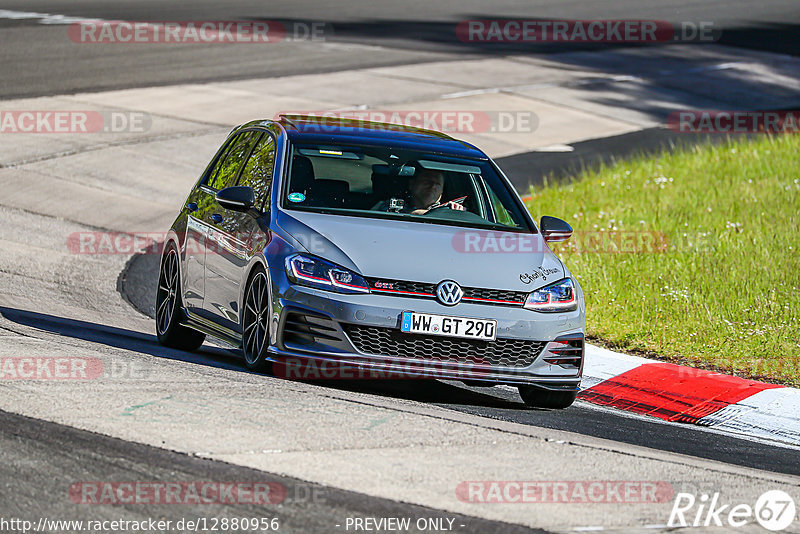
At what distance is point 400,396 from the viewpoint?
26.9ft

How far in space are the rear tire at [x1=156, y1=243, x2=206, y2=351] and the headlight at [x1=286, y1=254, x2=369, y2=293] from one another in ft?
6.49

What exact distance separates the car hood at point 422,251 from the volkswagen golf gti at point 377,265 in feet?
0.04

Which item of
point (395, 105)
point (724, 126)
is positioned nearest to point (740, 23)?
point (724, 126)

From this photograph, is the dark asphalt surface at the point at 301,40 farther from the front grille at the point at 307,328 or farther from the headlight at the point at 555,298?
the headlight at the point at 555,298

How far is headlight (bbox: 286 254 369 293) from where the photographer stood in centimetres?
771

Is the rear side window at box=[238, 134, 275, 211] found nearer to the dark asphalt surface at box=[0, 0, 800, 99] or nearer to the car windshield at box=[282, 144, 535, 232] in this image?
the car windshield at box=[282, 144, 535, 232]

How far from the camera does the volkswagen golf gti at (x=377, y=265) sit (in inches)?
304

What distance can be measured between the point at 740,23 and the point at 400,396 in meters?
35.4

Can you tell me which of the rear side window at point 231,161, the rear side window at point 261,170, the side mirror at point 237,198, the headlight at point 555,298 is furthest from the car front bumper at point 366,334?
the rear side window at point 231,161

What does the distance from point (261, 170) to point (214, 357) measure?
1.38 meters

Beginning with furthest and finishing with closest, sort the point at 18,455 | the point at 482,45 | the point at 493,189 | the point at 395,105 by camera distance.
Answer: the point at 482,45 < the point at 395,105 < the point at 493,189 < the point at 18,455

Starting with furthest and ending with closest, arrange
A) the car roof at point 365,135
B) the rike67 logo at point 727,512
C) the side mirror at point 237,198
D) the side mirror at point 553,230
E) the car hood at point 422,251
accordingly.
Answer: the car roof at point 365,135
the side mirror at point 553,230
the side mirror at point 237,198
the car hood at point 422,251
the rike67 logo at point 727,512

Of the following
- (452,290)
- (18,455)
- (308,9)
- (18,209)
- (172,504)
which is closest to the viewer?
(172,504)

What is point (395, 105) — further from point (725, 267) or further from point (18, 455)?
point (18, 455)
